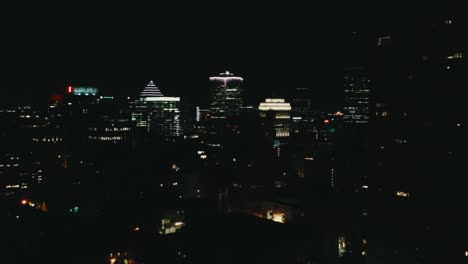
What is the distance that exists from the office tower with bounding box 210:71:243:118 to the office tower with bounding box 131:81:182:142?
26.8 feet

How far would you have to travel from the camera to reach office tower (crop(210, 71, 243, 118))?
67.5 metres

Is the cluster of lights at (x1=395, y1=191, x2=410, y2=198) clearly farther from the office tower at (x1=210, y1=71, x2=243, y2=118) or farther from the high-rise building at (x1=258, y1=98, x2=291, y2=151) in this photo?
the office tower at (x1=210, y1=71, x2=243, y2=118)

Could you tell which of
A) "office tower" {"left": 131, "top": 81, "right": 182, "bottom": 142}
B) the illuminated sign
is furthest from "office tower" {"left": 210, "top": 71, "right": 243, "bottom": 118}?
the illuminated sign

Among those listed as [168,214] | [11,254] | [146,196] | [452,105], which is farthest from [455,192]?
[11,254]

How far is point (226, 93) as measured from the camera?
224ft

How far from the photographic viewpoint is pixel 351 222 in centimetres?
1711

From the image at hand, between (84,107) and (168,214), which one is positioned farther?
(84,107)

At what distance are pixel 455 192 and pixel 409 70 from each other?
16.7 feet

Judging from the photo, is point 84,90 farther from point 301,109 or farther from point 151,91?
point 301,109

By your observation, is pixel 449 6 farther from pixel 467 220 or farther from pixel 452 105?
pixel 467 220

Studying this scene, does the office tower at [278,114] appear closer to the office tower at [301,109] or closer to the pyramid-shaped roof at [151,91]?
the office tower at [301,109]

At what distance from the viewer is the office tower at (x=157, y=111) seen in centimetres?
5759

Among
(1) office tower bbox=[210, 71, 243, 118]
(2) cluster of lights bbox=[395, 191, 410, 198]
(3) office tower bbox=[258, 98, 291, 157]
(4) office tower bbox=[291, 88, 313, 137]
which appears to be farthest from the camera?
(1) office tower bbox=[210, 71, 243, 118]

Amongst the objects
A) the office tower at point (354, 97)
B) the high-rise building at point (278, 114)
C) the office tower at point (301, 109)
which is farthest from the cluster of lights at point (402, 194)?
the office tower at point (301, 109)
